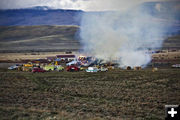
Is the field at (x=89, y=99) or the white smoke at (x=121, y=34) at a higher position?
the white smoke at (x=121, y=34)

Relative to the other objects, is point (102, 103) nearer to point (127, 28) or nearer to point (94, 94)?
point (94, 94)

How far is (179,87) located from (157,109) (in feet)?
30.0

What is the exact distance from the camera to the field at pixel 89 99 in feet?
53.6

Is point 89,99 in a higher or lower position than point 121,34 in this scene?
lower

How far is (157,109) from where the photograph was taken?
17.9m

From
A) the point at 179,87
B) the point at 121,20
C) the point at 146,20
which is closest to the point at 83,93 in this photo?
the point at 179,87

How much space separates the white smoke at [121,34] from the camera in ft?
166

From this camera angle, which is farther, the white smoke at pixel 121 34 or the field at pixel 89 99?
the white smoke at pixel 121 34

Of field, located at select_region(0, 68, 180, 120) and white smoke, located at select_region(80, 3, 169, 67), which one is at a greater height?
white smoke, located at select_region(80, 3, 169, 67)

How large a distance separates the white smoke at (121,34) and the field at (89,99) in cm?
1991

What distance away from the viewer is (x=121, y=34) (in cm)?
5759

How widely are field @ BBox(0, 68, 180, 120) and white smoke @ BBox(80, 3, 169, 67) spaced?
19914mm

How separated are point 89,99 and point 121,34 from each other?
38208 millimetres

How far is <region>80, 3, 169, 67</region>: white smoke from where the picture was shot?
50.5 m
